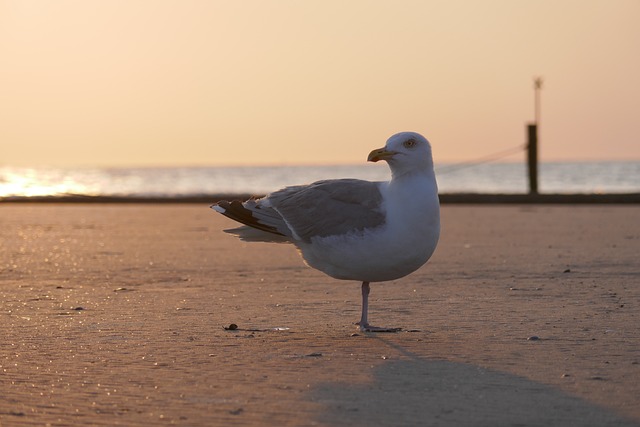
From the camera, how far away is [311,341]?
23.6 ft

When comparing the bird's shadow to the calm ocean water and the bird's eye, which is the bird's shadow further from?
the calm ocean water

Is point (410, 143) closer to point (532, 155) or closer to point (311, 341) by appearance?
point (311, 341)

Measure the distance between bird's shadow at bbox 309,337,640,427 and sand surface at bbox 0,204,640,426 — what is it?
0.02 m

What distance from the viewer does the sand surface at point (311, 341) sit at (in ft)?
17.7

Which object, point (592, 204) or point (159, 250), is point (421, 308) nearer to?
point (159, 250)

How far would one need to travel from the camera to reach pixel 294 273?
11.2 m

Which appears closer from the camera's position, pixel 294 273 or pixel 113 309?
pixel 113 309

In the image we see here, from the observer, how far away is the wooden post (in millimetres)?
29125

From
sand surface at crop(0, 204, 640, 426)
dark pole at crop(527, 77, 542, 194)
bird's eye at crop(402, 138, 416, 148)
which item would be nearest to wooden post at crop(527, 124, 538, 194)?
dark pole at crop(527, 77, 542, 194)

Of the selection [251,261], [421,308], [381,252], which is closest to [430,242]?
[381,252]

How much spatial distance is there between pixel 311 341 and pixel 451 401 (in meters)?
1.80

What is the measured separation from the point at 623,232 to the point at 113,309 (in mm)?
9365

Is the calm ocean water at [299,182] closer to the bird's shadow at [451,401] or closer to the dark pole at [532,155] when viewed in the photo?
the dark pole at [532,155]

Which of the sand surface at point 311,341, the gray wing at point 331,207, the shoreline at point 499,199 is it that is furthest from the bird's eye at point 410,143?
the shoreline at point 499,199
